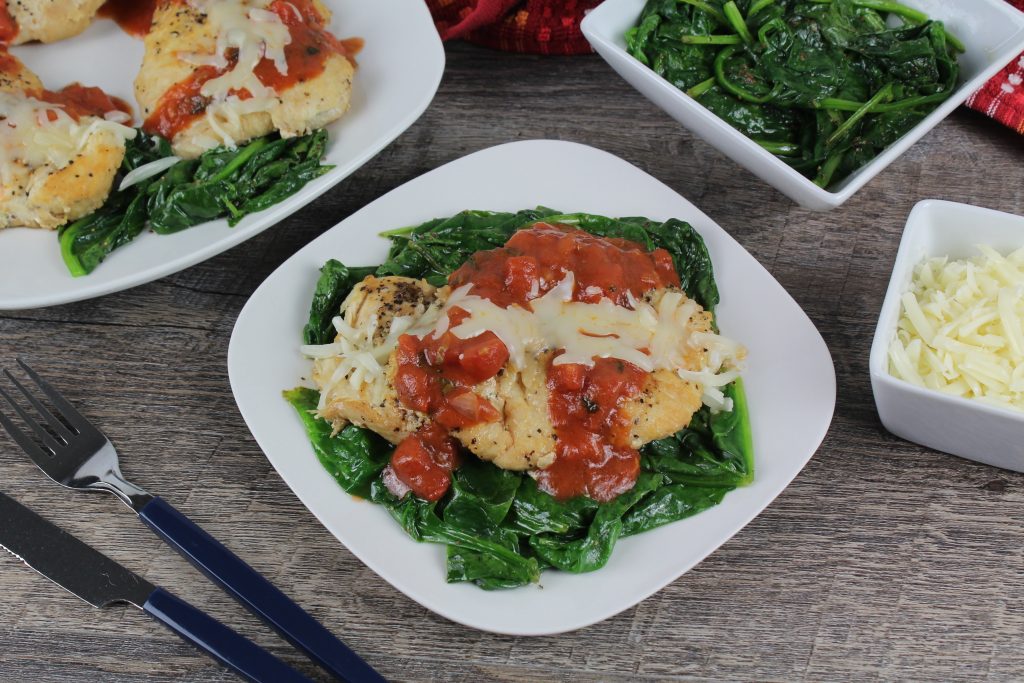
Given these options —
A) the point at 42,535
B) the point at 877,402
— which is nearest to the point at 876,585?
the point at 877,402

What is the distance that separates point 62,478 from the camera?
146 inches

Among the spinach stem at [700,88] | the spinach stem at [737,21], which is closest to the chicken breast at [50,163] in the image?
the spinach stem at [700,88]

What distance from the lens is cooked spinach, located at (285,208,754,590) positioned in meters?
3.27

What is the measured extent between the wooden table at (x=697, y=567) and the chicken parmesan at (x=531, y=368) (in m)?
0.43

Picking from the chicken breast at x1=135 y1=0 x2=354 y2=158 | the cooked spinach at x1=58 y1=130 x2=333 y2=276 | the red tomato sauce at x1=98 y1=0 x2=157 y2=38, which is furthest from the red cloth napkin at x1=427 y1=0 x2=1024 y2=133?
the red tomato sauce at x1=98 y1=0 x2=157 y2=38

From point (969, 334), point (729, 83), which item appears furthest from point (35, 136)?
point (969, 334)

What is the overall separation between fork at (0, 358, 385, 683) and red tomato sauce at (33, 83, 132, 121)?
1.20 metres

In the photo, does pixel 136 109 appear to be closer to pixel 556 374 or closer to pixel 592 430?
pixel 556 374

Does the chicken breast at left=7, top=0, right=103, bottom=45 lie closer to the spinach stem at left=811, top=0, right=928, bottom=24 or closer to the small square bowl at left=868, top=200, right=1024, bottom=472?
the spinach stem at left=811, top=0, right=928, bottom=24

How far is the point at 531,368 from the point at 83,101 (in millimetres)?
2734

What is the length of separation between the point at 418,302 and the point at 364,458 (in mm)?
614

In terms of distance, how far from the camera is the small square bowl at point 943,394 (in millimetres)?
3322

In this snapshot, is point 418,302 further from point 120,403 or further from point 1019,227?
point 1019,227

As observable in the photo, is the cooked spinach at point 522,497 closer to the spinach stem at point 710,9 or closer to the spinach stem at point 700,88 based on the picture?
the spinach stem at point 700,88
